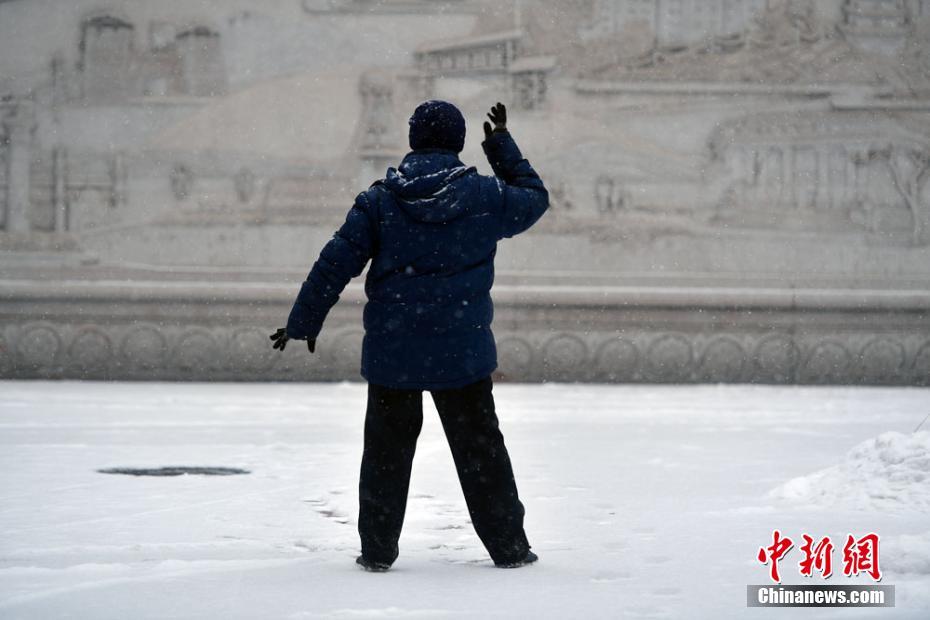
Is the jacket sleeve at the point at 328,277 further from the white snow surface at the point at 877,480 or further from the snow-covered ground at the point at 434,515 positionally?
the white snow surface at the point at 877,480

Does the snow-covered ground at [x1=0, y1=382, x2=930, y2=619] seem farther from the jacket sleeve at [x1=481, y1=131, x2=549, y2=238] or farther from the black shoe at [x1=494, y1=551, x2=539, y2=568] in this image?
the jacket sleeve at [x1=481, y1=131, x2=549, y2=238]

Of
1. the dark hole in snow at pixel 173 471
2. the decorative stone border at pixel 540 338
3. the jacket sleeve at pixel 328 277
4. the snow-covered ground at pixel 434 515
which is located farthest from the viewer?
the decorative stone border at pixel 540 338

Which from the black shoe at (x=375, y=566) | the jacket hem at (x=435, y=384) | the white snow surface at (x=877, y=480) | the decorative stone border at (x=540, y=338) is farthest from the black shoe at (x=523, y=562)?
the decorative stone border at (x=540, y=338)

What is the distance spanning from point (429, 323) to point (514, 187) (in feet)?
1.51

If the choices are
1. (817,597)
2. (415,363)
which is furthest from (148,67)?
(817,597)

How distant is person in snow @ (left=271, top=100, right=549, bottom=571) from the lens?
11.4 feet

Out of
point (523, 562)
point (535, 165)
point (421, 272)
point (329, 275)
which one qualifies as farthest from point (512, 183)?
point (535, 165)

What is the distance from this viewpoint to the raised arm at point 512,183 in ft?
11.7

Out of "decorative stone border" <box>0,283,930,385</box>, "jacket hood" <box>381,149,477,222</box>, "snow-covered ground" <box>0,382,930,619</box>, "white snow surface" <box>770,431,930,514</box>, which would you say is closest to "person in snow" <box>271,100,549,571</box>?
"jacket hood" <box>381,149,477,222</box>

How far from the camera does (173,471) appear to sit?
5605 millimetres

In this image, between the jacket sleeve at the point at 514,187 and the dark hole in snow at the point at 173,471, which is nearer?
the jacket sleeve at the point at 514,187

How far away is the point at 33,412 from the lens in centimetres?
808

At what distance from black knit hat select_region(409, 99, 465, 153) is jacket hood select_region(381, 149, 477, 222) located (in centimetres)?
7

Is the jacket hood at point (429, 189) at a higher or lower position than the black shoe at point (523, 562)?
higher
